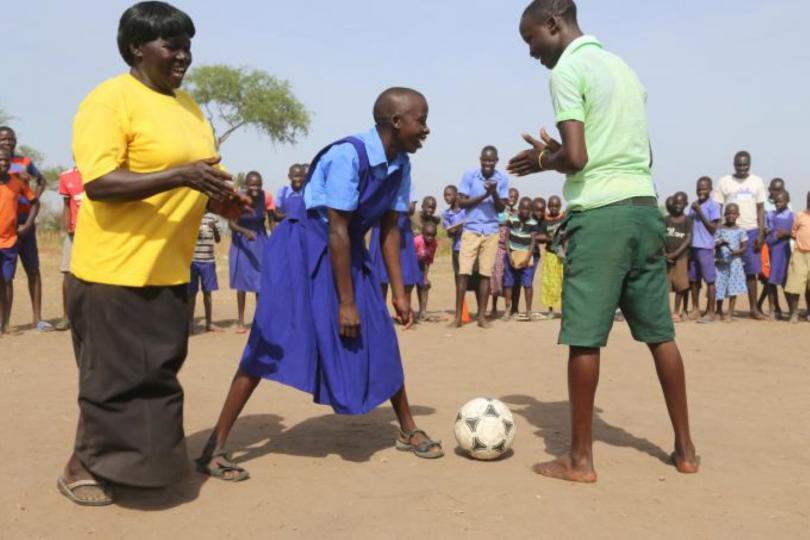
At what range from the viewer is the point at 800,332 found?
946 cm

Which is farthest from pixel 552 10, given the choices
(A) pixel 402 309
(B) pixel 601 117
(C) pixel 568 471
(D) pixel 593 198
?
(C) pixel 568 471

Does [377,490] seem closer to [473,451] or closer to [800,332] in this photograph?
[473,451]

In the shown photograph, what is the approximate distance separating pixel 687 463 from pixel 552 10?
2.27m

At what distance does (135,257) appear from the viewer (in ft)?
11.0

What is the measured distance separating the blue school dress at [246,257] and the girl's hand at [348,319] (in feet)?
18.0

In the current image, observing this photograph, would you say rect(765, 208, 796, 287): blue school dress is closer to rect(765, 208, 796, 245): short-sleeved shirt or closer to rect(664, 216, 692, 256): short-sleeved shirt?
rect(765, 208, 796, 245): short-sleeved shirt

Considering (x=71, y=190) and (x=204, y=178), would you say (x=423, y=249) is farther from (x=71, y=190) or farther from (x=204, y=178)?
(x=204, y=178)

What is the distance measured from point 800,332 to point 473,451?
6.71m

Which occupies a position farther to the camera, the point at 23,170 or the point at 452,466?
the point at 23,170

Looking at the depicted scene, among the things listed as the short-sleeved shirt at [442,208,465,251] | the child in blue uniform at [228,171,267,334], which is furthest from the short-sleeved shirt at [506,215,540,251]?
the child in blue uniform at [228,171,267,334]

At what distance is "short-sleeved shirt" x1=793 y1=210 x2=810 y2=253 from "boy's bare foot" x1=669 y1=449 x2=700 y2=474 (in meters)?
7.34

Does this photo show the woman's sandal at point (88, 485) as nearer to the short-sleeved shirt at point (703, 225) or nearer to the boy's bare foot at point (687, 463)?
the boy's bare foot at point (687, 463)

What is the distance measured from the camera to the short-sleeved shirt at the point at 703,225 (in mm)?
10602

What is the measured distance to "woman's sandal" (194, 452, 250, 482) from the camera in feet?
12.8
